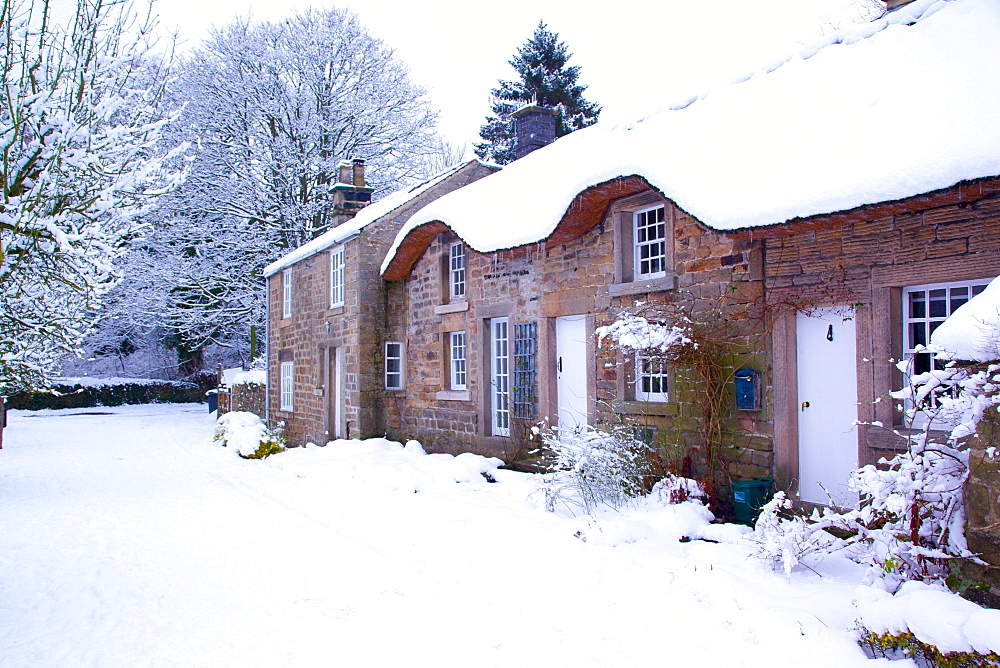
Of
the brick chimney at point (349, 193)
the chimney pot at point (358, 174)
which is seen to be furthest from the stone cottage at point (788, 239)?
the chimney pot at point (358, 174)

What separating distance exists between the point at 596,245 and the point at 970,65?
4.47m

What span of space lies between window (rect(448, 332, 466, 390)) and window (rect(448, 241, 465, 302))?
667mm

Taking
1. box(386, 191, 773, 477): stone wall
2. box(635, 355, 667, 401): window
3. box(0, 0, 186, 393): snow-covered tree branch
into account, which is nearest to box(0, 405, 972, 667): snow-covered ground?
box(386, 191, 773, 477): stone wall

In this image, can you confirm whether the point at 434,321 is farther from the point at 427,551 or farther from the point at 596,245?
the point at 427,551

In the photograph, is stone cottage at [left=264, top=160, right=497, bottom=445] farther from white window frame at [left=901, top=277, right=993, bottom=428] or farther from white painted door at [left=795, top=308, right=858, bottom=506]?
white window frame at [left=901, top=277, right=993, bottom=428]

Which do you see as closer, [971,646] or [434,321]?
[971,646]

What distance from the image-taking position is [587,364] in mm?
10219

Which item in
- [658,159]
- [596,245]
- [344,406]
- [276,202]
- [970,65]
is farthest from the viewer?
[276,202]

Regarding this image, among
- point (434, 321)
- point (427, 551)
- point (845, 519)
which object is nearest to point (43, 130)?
point (427, 551)

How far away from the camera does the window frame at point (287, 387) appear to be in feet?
65.5

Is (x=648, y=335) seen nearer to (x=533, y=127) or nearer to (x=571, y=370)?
(x=571, y=370)

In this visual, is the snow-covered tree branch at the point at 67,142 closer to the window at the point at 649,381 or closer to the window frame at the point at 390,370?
the window at the point at 649,381

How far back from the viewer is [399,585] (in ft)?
19.5

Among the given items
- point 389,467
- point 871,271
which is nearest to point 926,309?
point 871,271
